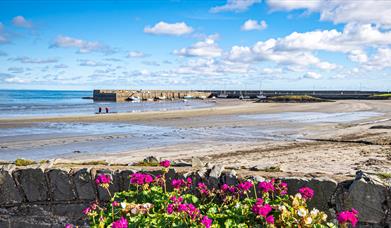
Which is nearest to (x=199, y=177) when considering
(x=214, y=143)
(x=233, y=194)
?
(x=233, y=194)

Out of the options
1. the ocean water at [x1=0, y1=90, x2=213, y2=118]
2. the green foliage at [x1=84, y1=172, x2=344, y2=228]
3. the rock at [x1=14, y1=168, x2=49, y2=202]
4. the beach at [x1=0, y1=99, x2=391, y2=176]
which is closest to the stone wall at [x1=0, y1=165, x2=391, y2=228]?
the rock at [x1=14, y1=168, x2=49, y2=202]

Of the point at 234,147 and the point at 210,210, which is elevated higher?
the point at 210,210

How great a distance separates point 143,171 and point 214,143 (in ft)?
38.2

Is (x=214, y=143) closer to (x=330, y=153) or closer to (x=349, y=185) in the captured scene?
(x=330, y=153)

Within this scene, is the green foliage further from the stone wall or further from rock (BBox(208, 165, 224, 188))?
the stone wall

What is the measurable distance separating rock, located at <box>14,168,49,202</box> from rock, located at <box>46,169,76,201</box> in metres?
0.12

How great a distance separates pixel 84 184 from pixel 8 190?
1.26 meters

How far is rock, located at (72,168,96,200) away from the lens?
6.20 meters

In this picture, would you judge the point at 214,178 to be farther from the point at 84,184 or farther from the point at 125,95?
the point at 125,95

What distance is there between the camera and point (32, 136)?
21.9m

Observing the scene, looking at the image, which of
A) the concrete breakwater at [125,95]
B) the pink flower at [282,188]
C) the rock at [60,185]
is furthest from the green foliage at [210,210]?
the concrete breakwater at [125,95]

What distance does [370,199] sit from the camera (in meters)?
5.18

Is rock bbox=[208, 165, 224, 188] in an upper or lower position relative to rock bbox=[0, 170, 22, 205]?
upper

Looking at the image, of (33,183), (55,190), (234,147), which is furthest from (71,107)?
(55,190)
